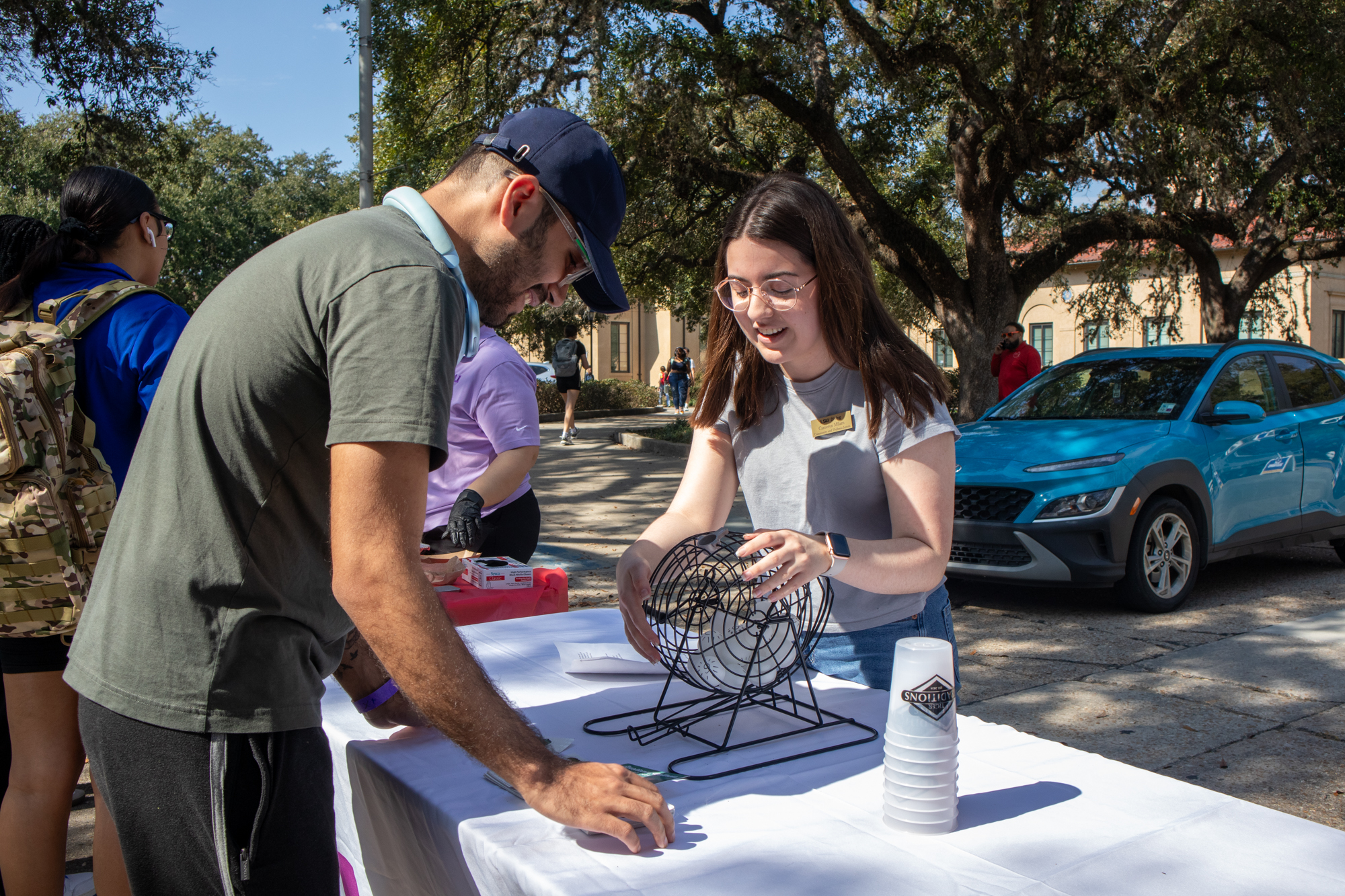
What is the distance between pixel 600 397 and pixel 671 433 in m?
8.77

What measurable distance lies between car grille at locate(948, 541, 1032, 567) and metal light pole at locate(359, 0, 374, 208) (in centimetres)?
717

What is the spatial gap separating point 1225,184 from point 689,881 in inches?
536

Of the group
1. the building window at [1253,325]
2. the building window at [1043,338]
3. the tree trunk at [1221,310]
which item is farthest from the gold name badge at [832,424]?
the building window at [1043,338]

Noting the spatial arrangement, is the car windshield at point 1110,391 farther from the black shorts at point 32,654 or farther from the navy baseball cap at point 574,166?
the black shorts at point 32,654

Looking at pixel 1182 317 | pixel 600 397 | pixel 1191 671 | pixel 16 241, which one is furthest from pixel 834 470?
pixel 1182 317

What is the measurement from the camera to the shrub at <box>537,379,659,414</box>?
78.5 feet

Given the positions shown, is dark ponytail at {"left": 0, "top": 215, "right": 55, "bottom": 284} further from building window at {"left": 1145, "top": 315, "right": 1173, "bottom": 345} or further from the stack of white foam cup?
building window at {"left": 1145, "top": 315, "right": 1173, "bottom": 345}

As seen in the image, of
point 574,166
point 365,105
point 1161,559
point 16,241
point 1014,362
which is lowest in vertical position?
point 1161,559

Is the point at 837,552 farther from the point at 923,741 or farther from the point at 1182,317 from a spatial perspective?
the point at 1182,317

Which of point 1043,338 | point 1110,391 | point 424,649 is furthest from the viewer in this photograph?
point 1043,338

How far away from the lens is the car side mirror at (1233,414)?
6.20 m

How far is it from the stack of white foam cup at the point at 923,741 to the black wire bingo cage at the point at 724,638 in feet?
0.95

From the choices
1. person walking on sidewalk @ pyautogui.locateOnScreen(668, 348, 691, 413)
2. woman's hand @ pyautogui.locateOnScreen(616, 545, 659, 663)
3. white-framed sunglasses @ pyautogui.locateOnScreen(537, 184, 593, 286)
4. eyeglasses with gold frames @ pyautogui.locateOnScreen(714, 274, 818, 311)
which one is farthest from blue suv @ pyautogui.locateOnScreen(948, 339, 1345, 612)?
person walking on sidewalk @ pyautogui.locateOnScreen(668, 348, 691, 413)

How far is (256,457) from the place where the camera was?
1.28 m
